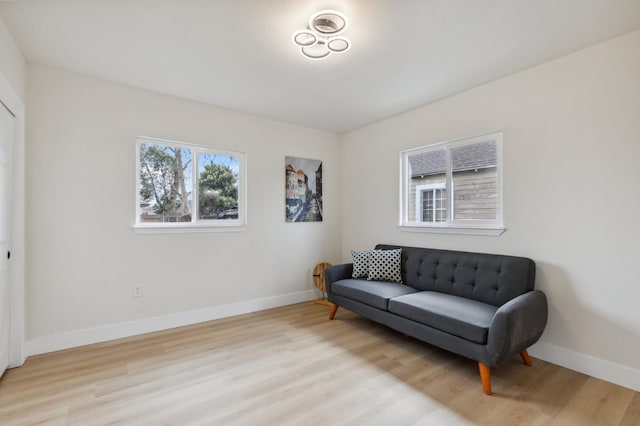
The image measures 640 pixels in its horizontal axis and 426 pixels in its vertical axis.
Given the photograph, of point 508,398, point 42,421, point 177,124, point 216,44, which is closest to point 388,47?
point 216,44

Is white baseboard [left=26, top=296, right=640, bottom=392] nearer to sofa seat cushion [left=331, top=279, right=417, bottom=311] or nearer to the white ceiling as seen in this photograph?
sofa seat cushion [left=331, top=279, right=417, bottom=311]

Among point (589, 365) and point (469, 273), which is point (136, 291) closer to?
point (469, 273)

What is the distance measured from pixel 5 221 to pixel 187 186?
1.50 metres

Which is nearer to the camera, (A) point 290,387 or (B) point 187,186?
(A) point 290,387

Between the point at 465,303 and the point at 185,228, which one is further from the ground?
the point at 185,228

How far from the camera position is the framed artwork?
4.14m

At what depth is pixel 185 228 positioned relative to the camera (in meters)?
3.32

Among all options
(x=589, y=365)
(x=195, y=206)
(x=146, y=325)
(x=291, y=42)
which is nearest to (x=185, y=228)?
(x=195, y=206)

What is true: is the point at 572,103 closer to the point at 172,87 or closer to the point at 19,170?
the point at 172,87

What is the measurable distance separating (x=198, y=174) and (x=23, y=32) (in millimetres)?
1739

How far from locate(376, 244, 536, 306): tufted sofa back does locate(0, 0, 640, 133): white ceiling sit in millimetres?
1680

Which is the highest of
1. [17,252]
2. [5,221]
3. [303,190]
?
[303,190]

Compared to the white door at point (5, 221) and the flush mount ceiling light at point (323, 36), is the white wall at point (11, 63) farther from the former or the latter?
the flush mount ceiling light at point (323, 36)

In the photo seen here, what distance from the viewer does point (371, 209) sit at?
13.6 ft
